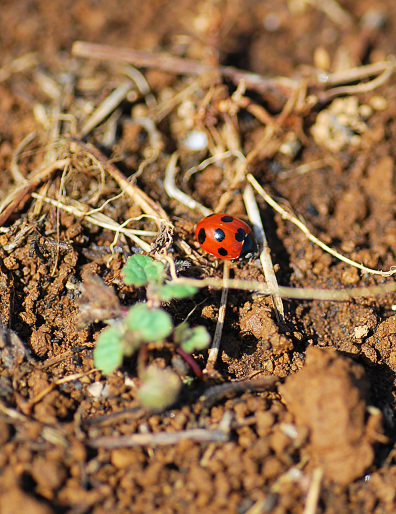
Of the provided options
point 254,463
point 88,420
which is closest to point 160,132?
point 88,420

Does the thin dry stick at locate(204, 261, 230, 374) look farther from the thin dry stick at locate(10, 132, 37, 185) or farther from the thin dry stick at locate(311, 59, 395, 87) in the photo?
the thin dry stick at locate(311, 59, 395, 87)

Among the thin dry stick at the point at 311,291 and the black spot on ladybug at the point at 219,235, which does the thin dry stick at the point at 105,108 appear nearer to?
the black spot on ladybug at the point at 219,235

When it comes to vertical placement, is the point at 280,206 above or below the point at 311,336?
above

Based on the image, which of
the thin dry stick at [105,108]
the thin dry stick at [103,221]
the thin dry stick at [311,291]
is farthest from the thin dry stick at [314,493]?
the thin dry stick at [105,108]

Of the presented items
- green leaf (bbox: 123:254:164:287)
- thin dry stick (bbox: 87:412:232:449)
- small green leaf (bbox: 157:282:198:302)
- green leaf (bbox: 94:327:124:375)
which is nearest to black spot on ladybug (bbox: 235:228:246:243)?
green leaf (bbox: 123:254:164:287)

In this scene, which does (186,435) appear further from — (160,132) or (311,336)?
(160,132)

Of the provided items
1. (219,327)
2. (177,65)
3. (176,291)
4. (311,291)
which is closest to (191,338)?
(176,291)
